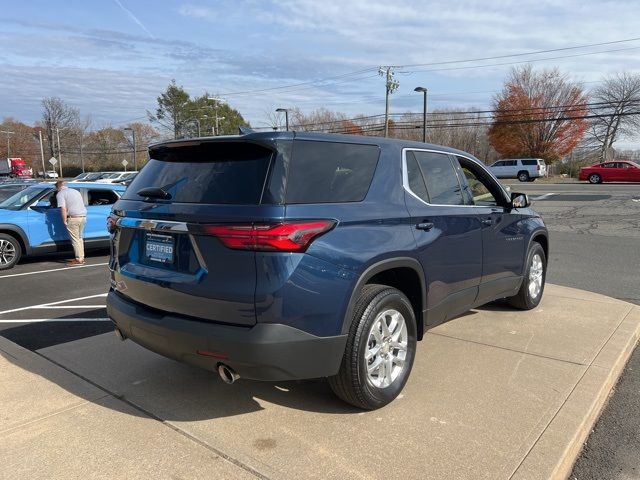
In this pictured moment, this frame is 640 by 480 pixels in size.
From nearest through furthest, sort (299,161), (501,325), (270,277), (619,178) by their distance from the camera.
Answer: (270,277)
(299,161)
(501,325)
(619,178)

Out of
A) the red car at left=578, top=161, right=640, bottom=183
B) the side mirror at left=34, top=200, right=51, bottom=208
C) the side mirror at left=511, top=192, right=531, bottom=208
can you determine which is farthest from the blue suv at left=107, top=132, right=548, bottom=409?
the red car at left=578, top=161, right=640, bottom=183

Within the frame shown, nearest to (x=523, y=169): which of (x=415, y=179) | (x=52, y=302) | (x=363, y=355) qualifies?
(x=52, y=302)

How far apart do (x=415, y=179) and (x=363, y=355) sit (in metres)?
1.44

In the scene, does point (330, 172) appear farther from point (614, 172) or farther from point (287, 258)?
point (614, 172)

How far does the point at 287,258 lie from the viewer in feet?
9.21

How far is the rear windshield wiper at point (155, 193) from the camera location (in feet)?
10.8

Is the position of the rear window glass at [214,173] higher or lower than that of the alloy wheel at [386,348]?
higher

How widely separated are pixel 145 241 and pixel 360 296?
56.5 inches

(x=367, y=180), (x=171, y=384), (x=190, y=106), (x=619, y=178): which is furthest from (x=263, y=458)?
(x=190, y=106)

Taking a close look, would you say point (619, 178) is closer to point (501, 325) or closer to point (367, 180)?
point (501, 325)

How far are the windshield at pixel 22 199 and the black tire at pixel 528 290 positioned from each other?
28.9 feet

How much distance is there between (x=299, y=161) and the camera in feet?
10.0

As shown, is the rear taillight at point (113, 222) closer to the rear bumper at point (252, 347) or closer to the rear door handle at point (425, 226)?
the rear bumper at point (252, 347)

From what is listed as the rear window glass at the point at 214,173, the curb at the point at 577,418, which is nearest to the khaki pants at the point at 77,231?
the rear window glass at the point at 214,173
